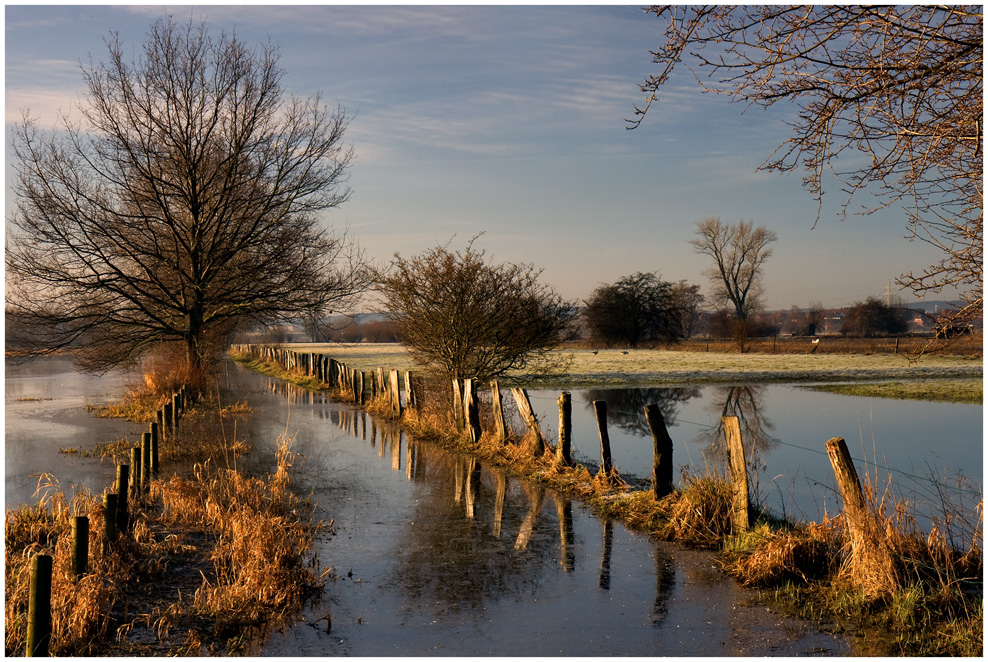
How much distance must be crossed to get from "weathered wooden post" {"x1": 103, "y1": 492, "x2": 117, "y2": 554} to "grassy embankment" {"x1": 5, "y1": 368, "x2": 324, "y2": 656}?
3 cm

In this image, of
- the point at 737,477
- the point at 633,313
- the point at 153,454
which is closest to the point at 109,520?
the point at 153,454

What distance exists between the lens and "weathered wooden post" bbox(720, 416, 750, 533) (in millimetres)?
8227

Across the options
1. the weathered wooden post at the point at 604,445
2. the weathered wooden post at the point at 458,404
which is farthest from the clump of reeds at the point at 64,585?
the weathered wooden post at the point at 458,404

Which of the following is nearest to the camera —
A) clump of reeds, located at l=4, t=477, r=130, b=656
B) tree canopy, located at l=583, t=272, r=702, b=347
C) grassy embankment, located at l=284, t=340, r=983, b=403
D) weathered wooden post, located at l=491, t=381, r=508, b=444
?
clump of reeds, located at l=4, t=477, r=130, b=656

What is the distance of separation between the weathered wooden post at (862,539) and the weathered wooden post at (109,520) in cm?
639

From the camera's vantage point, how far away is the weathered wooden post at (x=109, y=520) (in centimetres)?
732

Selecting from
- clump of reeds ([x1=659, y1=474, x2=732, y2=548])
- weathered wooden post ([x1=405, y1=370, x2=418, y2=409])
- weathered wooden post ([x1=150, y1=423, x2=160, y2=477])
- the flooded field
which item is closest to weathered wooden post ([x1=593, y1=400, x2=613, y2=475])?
the flooded field

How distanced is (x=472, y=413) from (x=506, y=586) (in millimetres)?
8736

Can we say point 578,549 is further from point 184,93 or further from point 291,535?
point 184,93

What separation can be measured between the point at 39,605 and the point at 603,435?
25.8ft

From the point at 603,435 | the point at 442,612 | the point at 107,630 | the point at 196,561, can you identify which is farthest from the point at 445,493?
the point at 107,630

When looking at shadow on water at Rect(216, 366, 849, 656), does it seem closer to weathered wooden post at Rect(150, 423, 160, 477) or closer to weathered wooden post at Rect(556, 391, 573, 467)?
weathered wooden post at Rect(556, 391, 573, 467)

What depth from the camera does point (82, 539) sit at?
6.65 m

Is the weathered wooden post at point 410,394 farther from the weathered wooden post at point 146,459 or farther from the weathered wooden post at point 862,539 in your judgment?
the weathered wooden post at point 862,539
